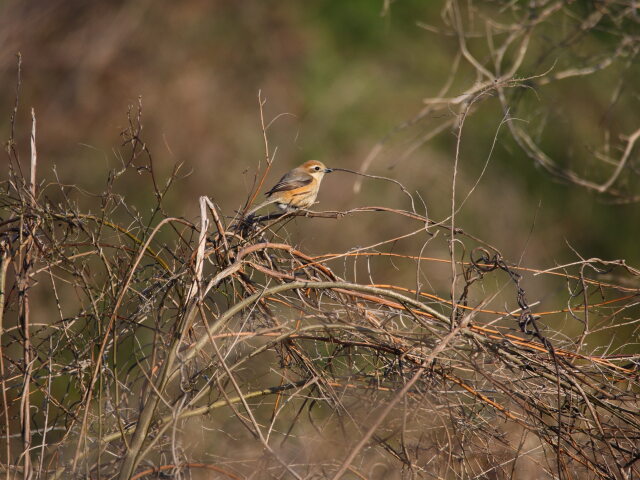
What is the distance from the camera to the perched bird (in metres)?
6.05

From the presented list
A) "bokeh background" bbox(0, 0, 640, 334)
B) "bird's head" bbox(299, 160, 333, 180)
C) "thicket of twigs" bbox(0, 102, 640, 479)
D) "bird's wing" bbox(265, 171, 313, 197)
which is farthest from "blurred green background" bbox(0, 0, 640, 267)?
"thicket of twigs" bbox(0, 102, 640, 479)

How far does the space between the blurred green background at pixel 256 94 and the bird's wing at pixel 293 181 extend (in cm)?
370

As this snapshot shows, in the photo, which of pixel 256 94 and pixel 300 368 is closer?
pixel 300 368

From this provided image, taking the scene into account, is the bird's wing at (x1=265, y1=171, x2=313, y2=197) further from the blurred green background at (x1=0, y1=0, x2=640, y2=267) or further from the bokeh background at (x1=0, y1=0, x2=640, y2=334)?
the blurred green background at (x1=0, y1=0, x2=640, y2=267)

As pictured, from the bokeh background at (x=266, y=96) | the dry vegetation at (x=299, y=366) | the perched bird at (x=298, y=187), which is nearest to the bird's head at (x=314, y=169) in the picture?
the perched bird at (x=298, y=187)

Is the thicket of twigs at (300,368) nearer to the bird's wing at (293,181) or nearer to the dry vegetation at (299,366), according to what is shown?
the dry vegetation at (299,366)

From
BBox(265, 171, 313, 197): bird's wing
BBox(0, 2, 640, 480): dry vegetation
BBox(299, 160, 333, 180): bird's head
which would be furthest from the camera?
BBox(299, 160, 333, 180): bird's head

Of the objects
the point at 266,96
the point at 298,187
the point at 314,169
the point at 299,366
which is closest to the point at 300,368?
the point at 299,366

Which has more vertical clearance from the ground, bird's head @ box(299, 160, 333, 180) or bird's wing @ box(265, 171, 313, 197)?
bird's wing @ box(265, 171, 313, 197)

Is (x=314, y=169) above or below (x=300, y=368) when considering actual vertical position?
below

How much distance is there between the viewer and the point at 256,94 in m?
11.4

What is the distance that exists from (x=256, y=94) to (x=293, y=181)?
5.51 m

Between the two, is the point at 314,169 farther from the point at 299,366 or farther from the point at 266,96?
the point at 266,96

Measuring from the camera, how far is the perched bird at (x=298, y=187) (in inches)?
238
